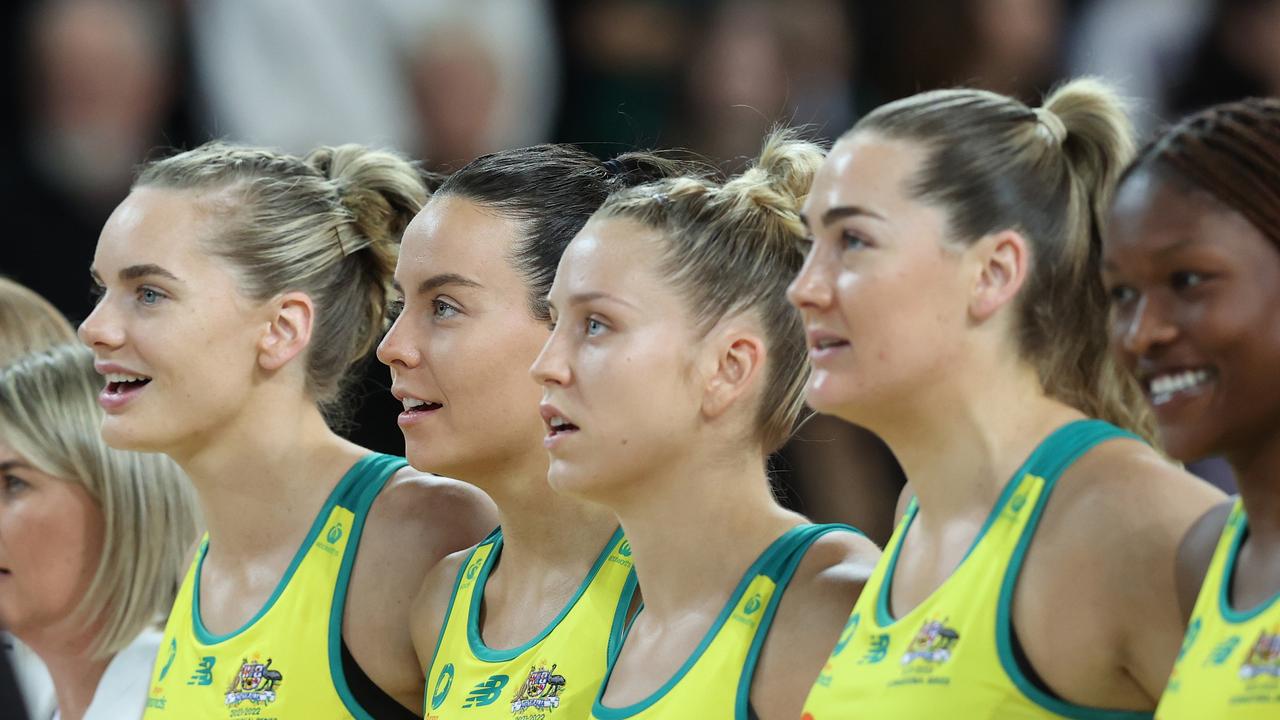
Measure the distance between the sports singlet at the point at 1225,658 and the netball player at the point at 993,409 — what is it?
10 centimetres

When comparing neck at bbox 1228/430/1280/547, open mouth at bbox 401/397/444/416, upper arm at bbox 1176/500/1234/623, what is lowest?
open mouth at bbox 401/397/444/416

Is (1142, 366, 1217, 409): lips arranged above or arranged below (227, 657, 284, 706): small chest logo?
above

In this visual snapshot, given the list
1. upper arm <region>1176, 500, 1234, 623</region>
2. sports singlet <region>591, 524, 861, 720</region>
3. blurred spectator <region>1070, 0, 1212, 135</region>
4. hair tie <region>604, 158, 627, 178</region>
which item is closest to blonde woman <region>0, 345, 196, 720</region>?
hair tie <region>604, 158, 627, 178</region>

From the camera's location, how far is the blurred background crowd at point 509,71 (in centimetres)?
572

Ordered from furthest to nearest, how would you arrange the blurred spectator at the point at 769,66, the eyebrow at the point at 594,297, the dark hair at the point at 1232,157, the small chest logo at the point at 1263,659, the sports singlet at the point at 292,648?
the blurred spectator at the point at 769,66 < the sports singlet at the point at 292,648 < the eyebrow at the point at 594,297 < the dark hair at the point at 1232,157 < the small chest logo at the point at 1263,659

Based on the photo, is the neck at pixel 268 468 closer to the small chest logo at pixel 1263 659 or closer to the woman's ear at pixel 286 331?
the woman's ear at pixel 286 331

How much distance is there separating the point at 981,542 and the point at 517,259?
1.22m

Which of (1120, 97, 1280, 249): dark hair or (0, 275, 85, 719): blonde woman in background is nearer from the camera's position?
(1120, 97, 1280, 249): dark hair

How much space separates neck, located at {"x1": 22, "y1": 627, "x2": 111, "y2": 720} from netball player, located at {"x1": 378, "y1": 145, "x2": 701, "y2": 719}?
49.1 inches

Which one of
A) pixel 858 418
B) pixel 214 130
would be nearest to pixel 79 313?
pixel 214 130

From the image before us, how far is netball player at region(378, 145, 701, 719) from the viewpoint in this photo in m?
3.24

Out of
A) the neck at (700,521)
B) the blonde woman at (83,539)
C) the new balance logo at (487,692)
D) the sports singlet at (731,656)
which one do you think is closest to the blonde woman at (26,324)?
the blonde woman at (83,539)

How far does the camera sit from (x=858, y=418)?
254cm

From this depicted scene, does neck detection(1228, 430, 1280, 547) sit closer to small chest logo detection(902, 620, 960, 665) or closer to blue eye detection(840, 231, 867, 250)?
small chest logo detection(902, 620, 960, 665)
